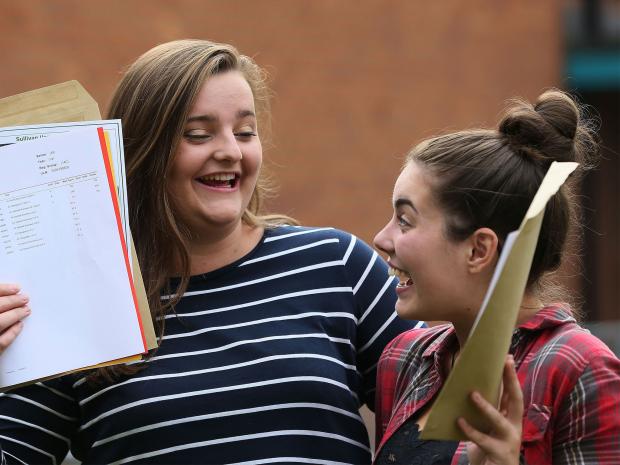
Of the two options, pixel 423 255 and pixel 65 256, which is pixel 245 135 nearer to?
pixel 65 256

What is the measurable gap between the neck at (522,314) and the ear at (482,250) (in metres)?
0.10

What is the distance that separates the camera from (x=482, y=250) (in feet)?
7.59

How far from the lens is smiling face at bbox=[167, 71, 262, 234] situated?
9.05 ft

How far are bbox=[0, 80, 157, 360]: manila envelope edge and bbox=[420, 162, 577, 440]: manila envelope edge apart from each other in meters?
0.83

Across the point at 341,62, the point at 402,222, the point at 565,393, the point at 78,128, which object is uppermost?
the point at 78,128

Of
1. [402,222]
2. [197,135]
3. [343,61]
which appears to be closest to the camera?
[402,222]

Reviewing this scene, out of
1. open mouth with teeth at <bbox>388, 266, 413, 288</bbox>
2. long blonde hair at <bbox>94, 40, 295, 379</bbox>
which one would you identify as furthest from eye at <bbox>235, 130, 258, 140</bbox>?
open mouth with teeth at <bbox>388, 266, 413, 288</bbox>

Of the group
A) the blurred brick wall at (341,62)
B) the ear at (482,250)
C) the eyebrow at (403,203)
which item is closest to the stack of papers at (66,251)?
the eyebrow at (403,203)

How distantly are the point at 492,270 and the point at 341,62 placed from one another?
9.68 m

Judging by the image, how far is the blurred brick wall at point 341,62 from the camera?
10.3 m

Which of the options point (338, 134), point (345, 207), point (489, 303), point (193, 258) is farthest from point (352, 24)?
point (489, 303)

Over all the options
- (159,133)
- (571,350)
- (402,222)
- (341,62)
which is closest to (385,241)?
(402,222)

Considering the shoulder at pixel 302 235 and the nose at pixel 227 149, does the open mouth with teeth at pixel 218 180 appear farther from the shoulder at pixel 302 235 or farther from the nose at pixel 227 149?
the shoulder at pixel 302 235

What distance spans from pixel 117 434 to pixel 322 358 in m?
0.52
